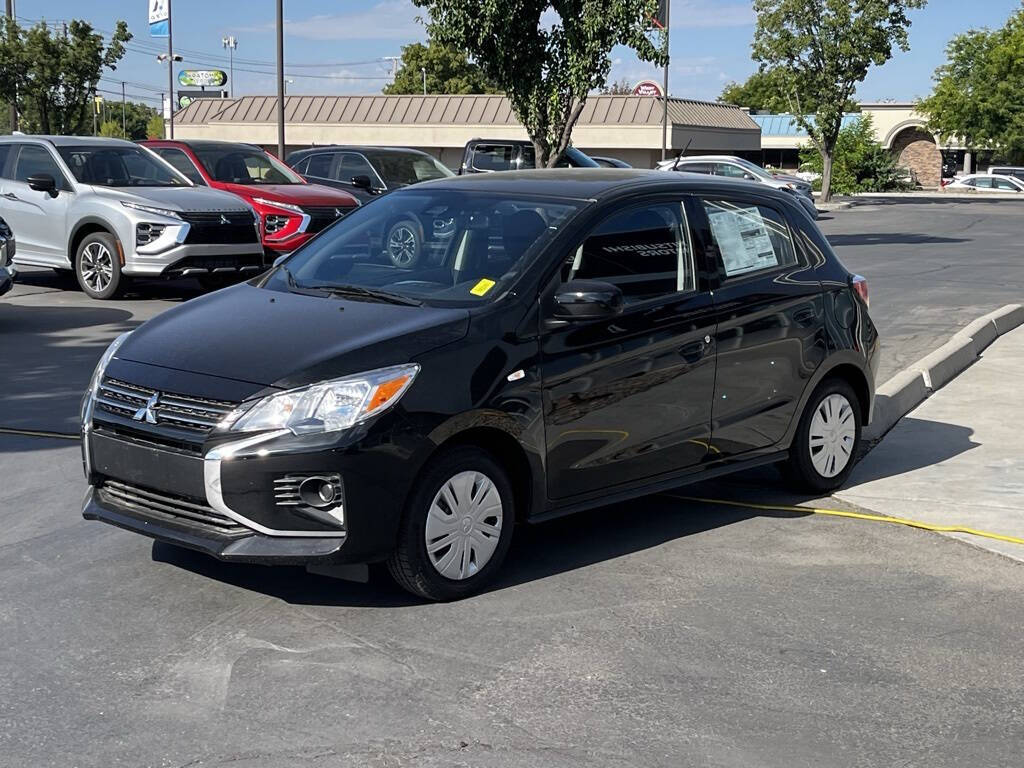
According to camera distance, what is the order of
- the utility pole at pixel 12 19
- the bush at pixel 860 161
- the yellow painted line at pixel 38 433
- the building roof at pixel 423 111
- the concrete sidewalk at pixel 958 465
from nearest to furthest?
the concrete sidewalk at pixel 958 465 → the yellow painted line at pixel 38 433 → the utility pole at pixel 12 19 → the building roof at pixel 423 111 → the bush at pixel 860 161

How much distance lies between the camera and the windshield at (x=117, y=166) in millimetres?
15625

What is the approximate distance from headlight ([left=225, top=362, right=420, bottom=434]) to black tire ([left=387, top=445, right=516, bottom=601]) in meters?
0.34

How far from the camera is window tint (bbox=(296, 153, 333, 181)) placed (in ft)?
68.6

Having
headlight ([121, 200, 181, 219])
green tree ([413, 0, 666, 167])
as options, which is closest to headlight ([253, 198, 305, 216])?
headlight ([121, 200, 181, 219])

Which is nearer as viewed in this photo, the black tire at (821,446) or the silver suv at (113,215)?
the black tire at (821,446)

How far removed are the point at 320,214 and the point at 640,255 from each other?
436 inches

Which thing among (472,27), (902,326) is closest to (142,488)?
(902,326)

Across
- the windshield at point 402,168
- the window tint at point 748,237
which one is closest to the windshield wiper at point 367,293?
the window tint at point 748,237

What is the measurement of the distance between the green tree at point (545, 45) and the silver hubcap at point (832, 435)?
16.0 m

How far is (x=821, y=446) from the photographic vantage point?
7180mm

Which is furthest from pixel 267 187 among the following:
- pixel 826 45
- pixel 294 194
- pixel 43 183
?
pixel 826 45

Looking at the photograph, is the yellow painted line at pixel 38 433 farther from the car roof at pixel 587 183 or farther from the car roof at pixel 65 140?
the car roof at pixel 65 140

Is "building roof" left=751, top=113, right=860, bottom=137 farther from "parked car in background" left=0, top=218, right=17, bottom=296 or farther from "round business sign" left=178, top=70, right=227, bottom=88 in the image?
"parked car in background" left=0, top=218, right=17, bottom=296

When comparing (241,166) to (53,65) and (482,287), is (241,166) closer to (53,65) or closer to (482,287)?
(482,287)
